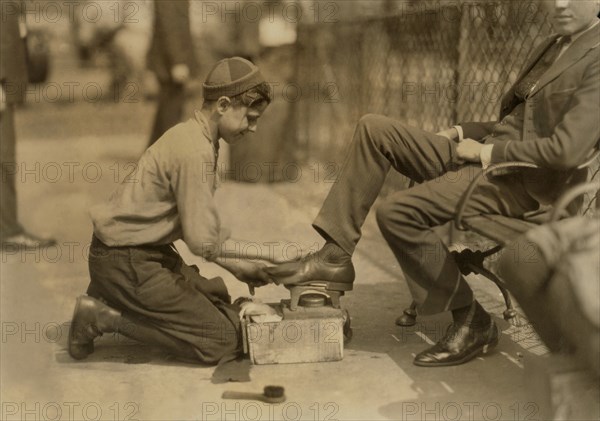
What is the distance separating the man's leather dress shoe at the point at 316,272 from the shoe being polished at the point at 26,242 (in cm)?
301

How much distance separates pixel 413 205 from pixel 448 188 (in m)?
0.20

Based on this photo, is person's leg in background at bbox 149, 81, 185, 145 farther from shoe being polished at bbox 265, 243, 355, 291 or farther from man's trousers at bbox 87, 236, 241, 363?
shoe being polished at bbox 265, 243, 355, 291

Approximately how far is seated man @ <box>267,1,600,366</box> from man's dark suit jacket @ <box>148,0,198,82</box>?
523 centimetres

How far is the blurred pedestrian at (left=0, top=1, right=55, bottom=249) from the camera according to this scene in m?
6.89

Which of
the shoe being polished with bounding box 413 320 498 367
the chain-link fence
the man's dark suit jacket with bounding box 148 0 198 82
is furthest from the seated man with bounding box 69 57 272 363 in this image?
the man's dark suit jacket with bounding box 148 0 198 82

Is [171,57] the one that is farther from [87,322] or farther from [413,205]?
[413,205]

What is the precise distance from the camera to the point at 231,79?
438cm

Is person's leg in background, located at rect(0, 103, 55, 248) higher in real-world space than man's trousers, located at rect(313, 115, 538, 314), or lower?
lower

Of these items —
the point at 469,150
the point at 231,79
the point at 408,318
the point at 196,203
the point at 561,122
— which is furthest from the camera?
the point at 408,318

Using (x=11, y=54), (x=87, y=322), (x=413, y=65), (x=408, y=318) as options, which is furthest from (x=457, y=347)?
(x=11, y=54)

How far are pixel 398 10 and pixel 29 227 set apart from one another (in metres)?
3.64

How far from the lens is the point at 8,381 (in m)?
4.24

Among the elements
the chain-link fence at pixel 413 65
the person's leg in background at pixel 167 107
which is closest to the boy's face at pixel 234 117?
the chain-link fence at pixel 413 65

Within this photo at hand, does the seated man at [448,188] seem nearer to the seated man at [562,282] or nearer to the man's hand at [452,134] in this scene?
the man's hand at [452,134]
